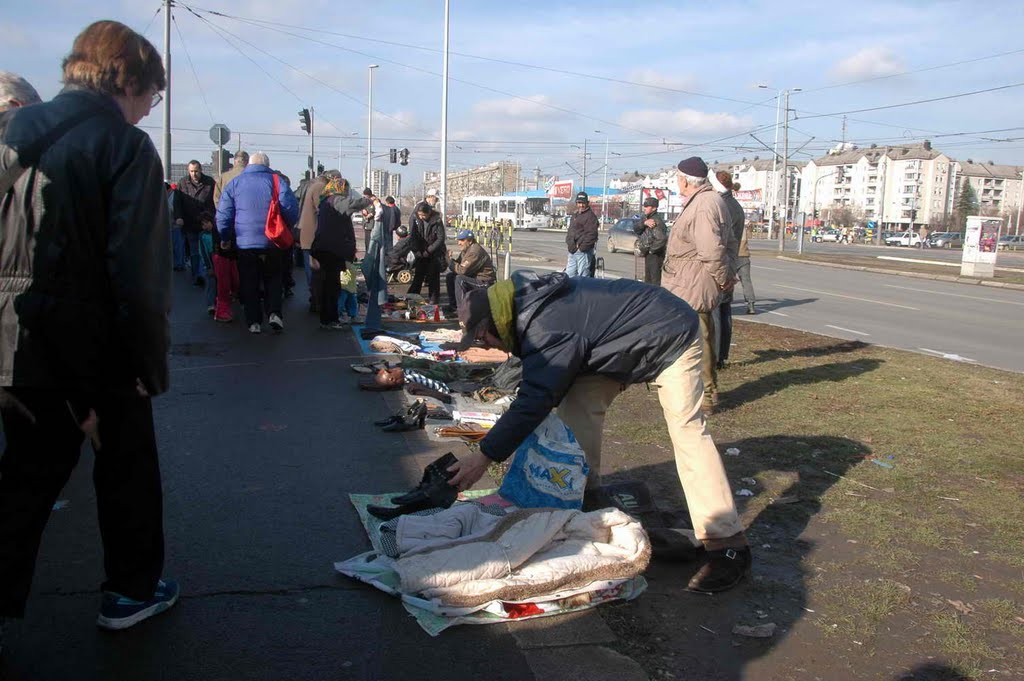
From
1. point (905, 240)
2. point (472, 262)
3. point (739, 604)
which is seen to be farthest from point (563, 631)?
point (905, 240)

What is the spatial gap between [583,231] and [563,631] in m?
11.3

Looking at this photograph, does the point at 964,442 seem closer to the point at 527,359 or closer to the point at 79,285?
the point at 527,359

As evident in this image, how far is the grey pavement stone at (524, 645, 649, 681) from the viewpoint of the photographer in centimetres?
296

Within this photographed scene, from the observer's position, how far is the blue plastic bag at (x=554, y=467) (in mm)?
3875

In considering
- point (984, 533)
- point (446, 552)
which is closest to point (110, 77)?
point (446, 552)

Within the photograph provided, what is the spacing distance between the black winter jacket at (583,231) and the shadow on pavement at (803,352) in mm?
4674

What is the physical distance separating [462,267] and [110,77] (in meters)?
9.78

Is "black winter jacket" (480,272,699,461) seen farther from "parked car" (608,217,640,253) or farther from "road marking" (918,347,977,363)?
"parked car" (608,217,640,253)

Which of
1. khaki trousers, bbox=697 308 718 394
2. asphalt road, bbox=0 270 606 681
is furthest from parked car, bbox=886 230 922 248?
asphalt road, bbox=0 270 606 681

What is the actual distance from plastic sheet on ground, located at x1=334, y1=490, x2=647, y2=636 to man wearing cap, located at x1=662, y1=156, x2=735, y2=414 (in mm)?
3514

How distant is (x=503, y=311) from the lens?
3.52 meters

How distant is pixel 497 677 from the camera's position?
9.62 feet

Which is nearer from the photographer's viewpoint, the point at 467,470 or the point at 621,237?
the point at 467,470

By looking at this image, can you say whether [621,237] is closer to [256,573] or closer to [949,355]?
[949,355]
